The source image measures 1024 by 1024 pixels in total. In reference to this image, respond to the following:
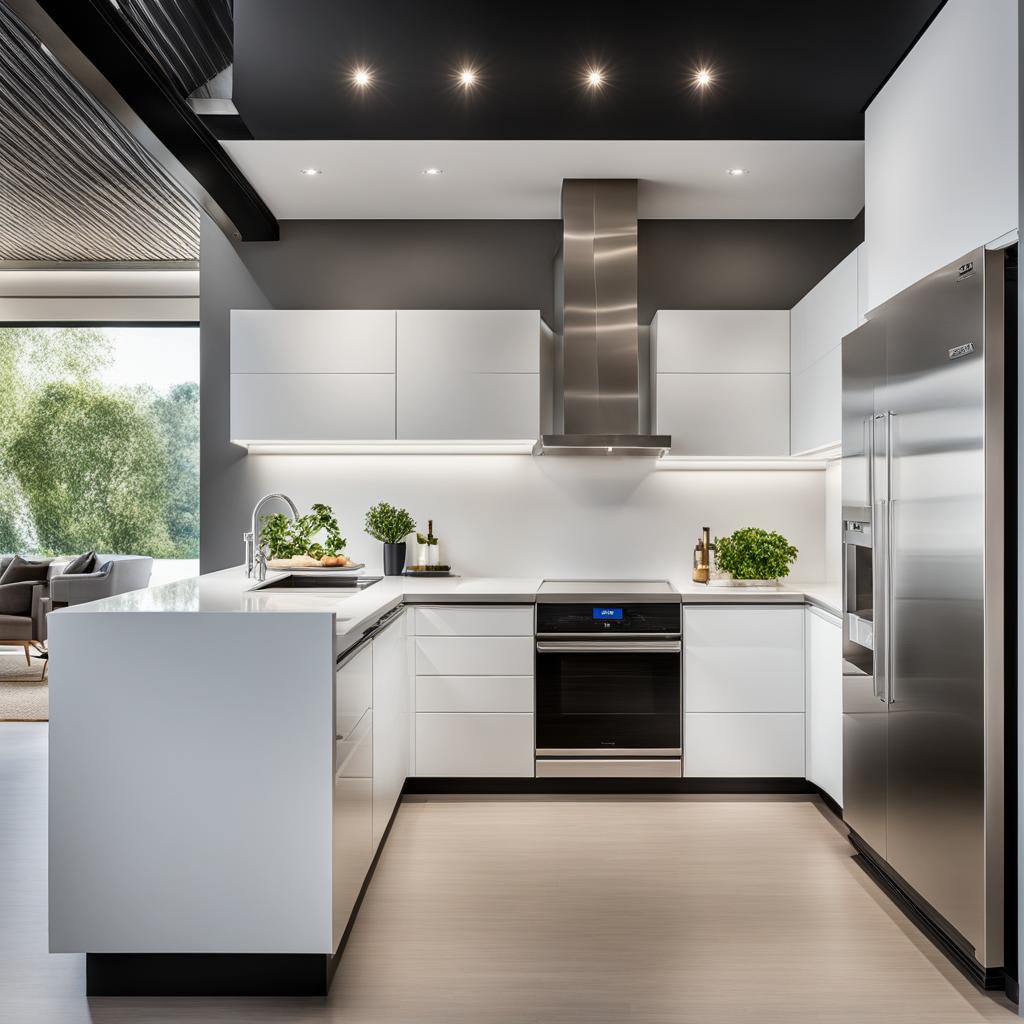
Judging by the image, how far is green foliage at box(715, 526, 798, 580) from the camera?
3744 millimetres

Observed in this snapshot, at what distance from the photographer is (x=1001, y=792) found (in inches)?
77.4

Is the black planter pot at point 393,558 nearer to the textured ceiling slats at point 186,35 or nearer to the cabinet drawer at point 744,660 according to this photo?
the cabinet drawer at point 744,660

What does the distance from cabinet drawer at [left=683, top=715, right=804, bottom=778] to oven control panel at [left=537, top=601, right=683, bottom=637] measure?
41 cm

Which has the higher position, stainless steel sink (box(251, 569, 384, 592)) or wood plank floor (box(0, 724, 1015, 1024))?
stainless steel sink (box(251, 569, 384, 592))

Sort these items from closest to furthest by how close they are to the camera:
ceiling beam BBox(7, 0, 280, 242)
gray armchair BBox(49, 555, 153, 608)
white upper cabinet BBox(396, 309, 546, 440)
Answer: ceiling beam BBox(7, 0, 280, 242)
white upper cabinet BBox(396, 309, 546, 440)
gray armchair BBox(49, 555, 153, 608)

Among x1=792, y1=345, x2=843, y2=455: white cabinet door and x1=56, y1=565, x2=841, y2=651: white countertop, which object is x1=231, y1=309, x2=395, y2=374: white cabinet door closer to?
x1=56, y1=565, x2=841, y2=651: white countertop

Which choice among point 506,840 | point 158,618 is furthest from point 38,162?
point 506,840

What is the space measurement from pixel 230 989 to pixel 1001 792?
6.47ft

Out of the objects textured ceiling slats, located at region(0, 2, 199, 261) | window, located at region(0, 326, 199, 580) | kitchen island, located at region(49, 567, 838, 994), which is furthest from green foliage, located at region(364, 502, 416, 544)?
window, located at region(0, 326, 199, 580)

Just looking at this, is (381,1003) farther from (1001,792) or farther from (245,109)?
(245,109)

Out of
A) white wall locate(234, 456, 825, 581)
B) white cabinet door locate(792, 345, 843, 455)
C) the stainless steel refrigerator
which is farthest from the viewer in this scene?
white wall locate(234, 456, 825, 581)

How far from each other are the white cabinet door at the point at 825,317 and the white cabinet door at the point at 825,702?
3.06 ft

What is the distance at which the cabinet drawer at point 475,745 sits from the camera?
3521 mm

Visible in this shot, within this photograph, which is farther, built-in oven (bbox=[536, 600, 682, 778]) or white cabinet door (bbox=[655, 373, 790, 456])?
white cabinet door (bbox=[655, 373, 790, 456])
